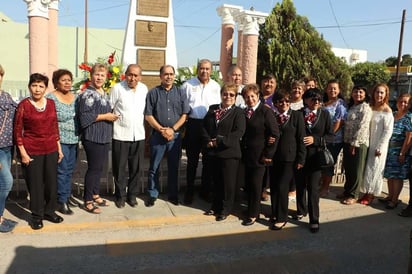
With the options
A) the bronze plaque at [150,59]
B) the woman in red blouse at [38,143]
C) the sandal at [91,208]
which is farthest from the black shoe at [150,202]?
the bronze plaque at [150,59]

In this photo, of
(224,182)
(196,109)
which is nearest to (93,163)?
(196,109)

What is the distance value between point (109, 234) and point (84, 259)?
1.88 feet

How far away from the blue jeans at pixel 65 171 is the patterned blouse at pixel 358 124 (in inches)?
145

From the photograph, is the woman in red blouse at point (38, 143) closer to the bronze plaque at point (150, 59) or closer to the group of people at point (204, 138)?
the group of people at point (204, 138)

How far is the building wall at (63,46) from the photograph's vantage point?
84.0 feet

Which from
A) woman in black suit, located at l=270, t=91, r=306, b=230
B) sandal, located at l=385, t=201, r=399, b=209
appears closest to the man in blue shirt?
woman in black suit, located at l=270, t=91, r=306, b=230

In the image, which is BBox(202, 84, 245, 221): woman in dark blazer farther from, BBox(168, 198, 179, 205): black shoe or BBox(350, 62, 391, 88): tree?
BBox(350, 62, 391, 88): tree

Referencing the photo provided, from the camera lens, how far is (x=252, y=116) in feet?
13.8

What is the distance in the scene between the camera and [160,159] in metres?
4.78

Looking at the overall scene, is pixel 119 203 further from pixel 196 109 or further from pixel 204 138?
pixel 196 109

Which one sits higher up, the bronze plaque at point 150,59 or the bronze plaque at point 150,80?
the bronze plaque at point 150,59

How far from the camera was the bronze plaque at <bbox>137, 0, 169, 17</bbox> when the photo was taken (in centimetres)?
652

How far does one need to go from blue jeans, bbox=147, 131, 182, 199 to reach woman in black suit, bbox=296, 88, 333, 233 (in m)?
1.61

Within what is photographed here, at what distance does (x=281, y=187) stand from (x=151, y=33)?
4.00 metres
